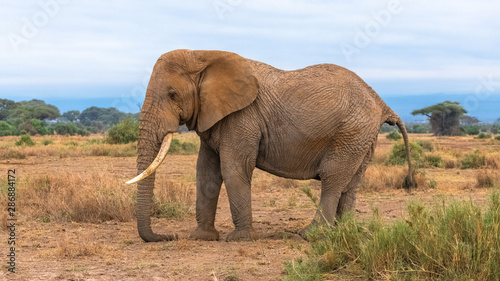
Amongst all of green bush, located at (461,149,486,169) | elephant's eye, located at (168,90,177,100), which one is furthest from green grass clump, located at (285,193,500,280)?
green bush, located at (461,149,486,169)

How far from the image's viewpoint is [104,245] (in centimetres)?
788

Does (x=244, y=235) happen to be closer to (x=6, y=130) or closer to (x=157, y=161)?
(x=157, y=161)

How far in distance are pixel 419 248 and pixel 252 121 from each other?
3326 millimetres

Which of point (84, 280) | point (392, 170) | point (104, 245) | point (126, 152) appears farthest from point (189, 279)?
point (126, 152)

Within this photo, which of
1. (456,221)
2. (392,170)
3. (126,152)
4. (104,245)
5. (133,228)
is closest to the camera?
(456,221)

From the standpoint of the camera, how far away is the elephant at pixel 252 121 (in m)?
7.85

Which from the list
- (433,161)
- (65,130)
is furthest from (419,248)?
(65,130)

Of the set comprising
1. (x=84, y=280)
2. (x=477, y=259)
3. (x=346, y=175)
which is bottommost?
(x=84, y=280)

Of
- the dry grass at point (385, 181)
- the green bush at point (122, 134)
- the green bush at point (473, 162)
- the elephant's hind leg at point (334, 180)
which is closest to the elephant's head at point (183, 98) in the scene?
the elephant's hind leg at point (334, 180)

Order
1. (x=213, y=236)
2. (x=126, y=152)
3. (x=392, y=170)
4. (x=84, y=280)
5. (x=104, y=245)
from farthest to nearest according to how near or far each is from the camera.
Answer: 1. (x=126, y=152)
2. (x=392, y=170)
3. (x=213, y=236)
4. (x=104, y=245)
5. (x=84, y=280)

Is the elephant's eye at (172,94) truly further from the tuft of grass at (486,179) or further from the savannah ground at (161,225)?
the tuft of grass at (486,179)

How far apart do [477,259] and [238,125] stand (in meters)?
3.77

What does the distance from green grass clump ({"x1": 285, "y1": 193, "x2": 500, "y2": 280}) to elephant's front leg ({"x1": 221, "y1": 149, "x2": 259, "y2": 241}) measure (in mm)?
1947

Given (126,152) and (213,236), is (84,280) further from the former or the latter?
(126,152)
